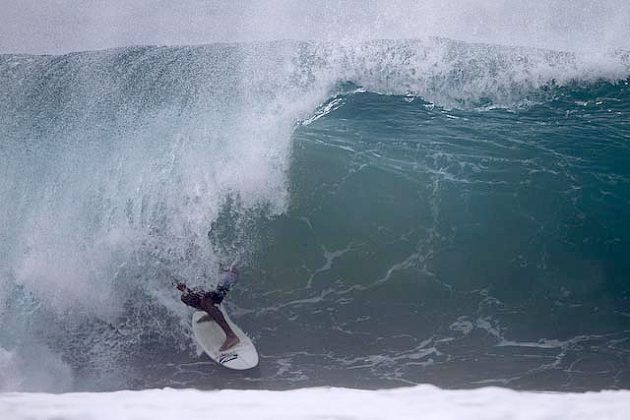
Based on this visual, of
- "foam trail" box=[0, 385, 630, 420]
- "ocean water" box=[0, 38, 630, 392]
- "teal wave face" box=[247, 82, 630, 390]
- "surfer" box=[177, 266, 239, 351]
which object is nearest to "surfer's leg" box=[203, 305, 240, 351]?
"surfer" box=[177, 266, 239, 351]

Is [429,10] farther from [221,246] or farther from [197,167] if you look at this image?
[221,246]

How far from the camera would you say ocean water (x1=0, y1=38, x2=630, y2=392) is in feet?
23.1

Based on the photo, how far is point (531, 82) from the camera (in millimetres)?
9758

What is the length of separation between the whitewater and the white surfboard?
5.6 inches

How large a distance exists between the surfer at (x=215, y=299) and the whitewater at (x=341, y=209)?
195 millimetres

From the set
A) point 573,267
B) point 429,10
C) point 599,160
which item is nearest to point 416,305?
point 573,267

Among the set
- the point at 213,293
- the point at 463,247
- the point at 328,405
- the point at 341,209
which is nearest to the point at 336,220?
the point at 341,209

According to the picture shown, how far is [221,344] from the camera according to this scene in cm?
711

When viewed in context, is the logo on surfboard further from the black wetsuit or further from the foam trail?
the foam trail

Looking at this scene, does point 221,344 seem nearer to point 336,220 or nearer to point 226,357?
point 226,357

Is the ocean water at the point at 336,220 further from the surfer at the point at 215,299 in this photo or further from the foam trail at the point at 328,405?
the foam trail at the point at 328,405

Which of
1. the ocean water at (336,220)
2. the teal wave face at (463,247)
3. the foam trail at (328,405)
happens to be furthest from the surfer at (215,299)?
the foam trail at (328,405)

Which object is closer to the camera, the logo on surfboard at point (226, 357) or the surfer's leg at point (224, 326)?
the logo on surfboard at point (226, 357)

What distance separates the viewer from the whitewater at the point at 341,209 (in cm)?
704
